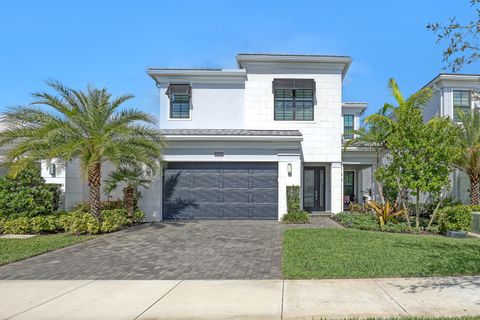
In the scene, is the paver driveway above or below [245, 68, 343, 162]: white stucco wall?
below

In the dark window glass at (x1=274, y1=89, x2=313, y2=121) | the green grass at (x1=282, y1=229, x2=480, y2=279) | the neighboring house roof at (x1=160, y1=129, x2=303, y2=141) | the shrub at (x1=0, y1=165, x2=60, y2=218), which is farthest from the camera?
the dark window glass at (x1=274, y1=89, x2=313, y2=121)

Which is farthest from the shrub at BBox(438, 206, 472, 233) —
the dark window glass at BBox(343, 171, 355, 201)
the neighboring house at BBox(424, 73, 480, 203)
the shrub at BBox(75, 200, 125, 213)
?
the dark window glass at BBox(343, 171, 355, 201)

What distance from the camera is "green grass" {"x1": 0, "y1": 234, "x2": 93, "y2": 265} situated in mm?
9602

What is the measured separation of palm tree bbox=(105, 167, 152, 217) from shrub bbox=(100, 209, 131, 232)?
2.23 feet

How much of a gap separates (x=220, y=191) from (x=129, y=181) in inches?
157

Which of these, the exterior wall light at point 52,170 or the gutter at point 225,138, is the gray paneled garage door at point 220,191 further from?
the exterior wall light at point 52,170

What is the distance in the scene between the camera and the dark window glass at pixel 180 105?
20.0m

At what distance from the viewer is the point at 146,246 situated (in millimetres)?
11039

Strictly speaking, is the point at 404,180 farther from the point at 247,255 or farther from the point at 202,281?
the point at 202,281

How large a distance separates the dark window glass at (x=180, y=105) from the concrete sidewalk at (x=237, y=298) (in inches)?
532

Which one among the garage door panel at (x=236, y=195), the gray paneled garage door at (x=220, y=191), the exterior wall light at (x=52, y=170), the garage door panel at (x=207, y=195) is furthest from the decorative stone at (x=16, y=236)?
the garage door panel at (x=236, y=195)

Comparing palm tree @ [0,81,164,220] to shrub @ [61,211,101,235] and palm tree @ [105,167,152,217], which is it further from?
palm tree @ [105,167,152,217]

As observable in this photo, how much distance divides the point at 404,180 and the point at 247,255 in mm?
7390

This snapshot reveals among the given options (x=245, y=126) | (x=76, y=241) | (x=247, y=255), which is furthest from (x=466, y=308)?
(x=245, y=126)
